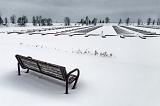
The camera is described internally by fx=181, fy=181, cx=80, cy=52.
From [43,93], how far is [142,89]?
3440 millimetres

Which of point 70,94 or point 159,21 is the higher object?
point 159,21

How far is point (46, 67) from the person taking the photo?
239 inches

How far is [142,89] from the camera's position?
641 centimetres

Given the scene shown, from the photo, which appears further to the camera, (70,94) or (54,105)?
(70,94)

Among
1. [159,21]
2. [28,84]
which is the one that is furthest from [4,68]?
[159,21]

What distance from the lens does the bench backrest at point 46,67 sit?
561 centimetres

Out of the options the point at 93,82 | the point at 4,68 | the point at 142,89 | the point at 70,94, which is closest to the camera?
the point at 70,94

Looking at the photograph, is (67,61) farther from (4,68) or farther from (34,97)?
(34,97)

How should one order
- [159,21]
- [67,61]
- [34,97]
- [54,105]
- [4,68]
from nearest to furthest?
1. [54,105]
2. [34,97]
3. [4,68]
4. [67,61]
5. [159,21]

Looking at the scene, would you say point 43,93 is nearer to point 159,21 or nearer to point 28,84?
point 28,84

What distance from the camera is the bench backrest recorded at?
5.61 meters

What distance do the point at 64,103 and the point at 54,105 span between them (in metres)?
0.32

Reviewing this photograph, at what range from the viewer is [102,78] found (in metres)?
7.44

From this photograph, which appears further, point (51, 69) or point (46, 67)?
point (46, 67)
